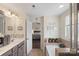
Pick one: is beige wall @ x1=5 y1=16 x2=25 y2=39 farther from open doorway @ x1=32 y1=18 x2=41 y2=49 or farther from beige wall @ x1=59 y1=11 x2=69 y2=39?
beige wall @ x1=59 y1=11 x2=69 y2=39

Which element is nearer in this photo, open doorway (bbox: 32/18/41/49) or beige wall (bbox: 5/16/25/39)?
beige wall (bbox: 5/16/25/39)

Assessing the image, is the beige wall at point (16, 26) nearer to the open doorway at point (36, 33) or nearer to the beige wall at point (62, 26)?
the open doorway at point (36, 33)

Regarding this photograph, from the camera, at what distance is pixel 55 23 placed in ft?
13.9

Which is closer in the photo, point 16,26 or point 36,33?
point 16,26

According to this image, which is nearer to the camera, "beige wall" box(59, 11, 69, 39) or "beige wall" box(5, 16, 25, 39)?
"beige wall" box(5, 16, 25, 39)

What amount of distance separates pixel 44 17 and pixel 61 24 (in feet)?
2.29

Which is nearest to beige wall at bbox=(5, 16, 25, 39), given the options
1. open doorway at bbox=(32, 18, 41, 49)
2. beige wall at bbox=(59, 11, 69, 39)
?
open doorway at bbox=(32, 18, 41, 49)

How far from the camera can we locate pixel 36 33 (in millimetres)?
4238

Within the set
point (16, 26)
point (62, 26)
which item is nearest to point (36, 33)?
point (16, 26)

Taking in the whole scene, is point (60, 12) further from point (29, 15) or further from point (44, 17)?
point (29, 15)

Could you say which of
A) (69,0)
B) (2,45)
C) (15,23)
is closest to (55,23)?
(15,23)

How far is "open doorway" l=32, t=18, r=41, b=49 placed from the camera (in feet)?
13.2

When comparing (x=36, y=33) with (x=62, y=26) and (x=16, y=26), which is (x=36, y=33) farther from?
(x=62, y=26)

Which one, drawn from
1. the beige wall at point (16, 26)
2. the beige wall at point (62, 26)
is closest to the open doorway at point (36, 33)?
the beige wall at point (16, 26)
